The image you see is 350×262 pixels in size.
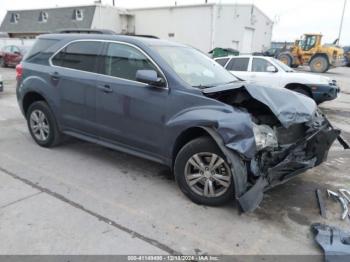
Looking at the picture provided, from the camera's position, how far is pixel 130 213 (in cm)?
351

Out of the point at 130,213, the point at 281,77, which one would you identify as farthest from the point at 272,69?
the point at 130,213

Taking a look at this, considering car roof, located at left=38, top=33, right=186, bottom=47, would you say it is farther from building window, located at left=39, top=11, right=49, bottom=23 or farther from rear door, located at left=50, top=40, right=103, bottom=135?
building window, located at left=39, top=11, right=49, bottom=23

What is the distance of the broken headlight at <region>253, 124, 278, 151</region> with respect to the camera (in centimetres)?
347

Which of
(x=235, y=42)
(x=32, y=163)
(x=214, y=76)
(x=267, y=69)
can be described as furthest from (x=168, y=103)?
(x=235, y=42)

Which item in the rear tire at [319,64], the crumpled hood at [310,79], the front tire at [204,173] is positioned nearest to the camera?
the front tire at [204,173]

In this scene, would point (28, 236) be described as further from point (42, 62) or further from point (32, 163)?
point (42, 62)

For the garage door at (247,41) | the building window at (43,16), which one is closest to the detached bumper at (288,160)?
the garage door at (247,41)

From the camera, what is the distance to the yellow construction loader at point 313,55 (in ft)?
80.9

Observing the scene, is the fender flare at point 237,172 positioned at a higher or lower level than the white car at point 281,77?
lower

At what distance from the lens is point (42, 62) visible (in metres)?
5.31

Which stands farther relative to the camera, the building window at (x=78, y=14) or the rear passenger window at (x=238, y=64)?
the building window at (x=78, y=14)

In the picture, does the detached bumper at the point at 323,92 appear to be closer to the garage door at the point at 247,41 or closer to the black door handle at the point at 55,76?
the black door handle at the point at 55,76

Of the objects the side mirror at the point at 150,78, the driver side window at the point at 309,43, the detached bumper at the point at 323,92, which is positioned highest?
the driver side window at the point at 309,43

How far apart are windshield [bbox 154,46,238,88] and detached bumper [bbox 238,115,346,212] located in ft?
3.96
